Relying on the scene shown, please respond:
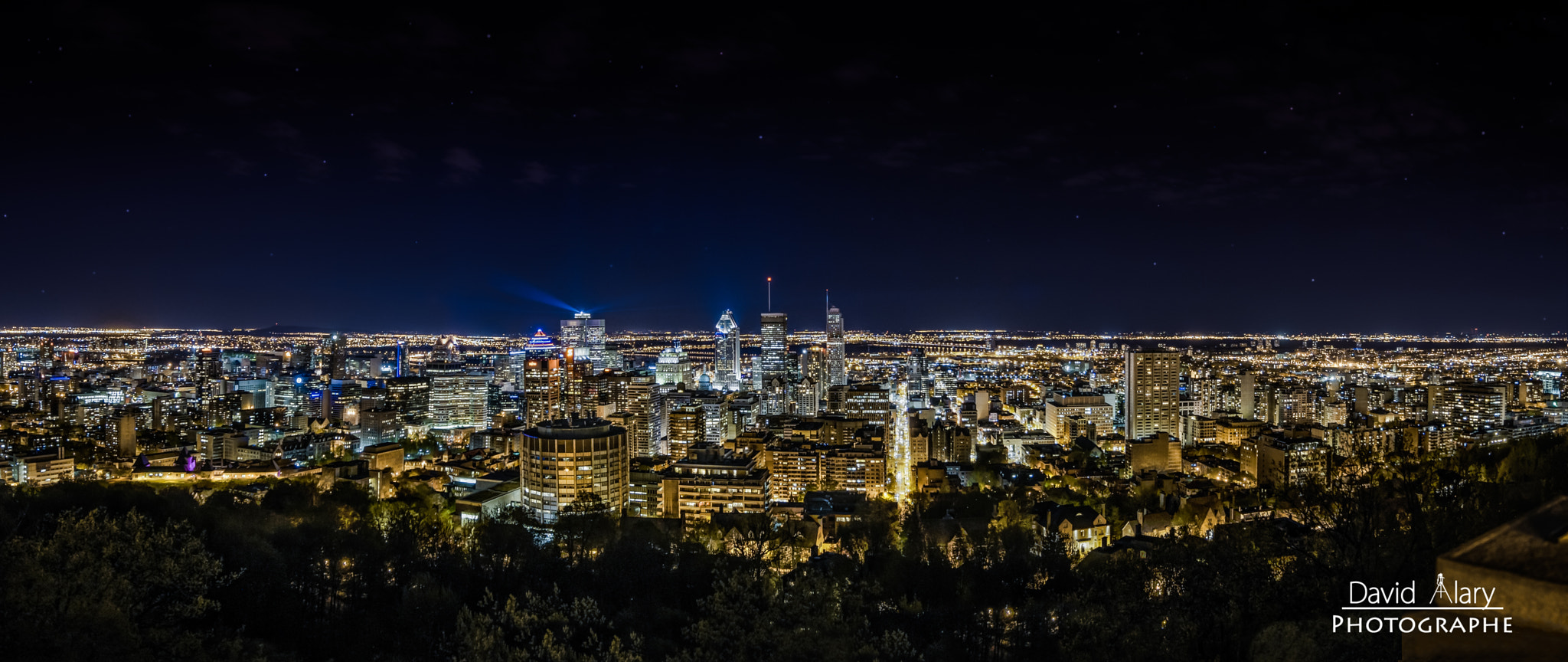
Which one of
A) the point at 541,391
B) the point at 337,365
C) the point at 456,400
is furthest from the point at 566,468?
the point at 337,365

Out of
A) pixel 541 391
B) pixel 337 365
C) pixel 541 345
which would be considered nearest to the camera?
pixel 541 391

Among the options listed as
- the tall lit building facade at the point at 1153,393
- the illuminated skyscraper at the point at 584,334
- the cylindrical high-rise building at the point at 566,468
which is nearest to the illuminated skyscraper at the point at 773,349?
the illuminated skyscraper at the point at 584,334

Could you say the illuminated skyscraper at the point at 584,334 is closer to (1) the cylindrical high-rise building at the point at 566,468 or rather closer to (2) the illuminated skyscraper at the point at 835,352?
(2) the illuminated skyscraper at the point at 835,352

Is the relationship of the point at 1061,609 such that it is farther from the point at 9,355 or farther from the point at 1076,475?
the point at 9,355

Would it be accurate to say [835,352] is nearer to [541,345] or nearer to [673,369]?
[673,369]

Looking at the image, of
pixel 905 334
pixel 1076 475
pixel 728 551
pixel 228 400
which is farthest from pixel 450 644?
pixel 905 334

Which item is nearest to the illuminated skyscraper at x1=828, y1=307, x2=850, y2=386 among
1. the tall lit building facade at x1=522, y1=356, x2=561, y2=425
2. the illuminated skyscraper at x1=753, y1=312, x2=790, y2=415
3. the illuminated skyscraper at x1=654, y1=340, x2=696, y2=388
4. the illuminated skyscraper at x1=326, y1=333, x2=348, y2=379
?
the illuminated skyscraper at x1=753, y1=312, x2=790, y2=415

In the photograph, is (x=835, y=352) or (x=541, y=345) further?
(x=541, y=345)
